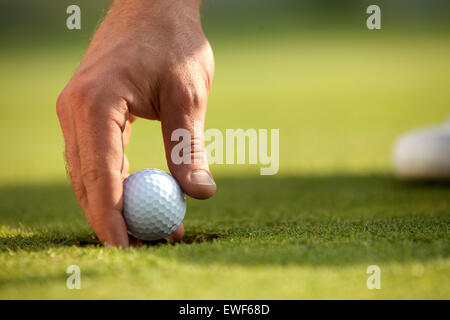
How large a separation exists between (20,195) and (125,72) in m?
2.42

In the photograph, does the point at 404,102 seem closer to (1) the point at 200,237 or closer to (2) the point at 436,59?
(2) the point at 436,59

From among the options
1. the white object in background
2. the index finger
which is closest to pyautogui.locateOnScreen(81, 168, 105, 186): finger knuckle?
the index finger

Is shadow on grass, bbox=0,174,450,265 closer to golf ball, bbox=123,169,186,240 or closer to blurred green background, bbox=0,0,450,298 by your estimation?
blurred green background, bbox=0,0,450,298

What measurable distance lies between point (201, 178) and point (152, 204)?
279 mm

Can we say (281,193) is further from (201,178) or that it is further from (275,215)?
(201,178)

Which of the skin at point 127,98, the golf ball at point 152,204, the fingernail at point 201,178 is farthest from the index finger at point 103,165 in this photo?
the fingernail at point 201,178

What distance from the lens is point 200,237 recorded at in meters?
2.92

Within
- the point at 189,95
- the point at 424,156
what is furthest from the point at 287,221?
the point at 424,156

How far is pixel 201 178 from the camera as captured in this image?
2.69m

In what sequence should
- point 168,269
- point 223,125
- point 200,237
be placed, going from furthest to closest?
point 223,125 < point 200,237 < point 168,269

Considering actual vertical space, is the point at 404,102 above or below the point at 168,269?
above

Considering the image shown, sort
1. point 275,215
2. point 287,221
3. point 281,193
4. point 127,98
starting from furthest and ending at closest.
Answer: point 281,193
point 275,215
point 287,221
point 127,98

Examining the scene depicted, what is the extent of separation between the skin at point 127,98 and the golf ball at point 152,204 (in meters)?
0.07
